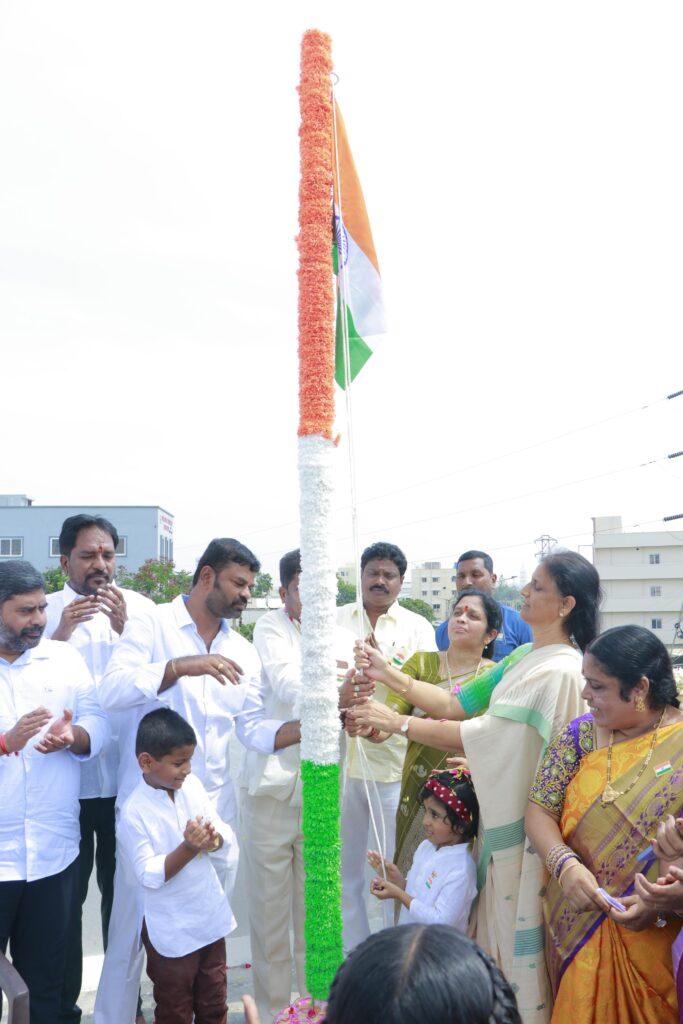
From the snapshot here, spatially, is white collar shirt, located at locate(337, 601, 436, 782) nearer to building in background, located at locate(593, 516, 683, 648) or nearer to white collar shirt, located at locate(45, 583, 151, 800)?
white collar shirt, located at locate(45, 583, 151, 800)

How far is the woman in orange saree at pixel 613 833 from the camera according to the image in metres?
2.68

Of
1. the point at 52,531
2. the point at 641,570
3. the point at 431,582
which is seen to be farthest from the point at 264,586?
the point at 431,582

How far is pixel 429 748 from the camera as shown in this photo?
401cm

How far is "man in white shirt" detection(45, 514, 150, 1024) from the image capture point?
388cm

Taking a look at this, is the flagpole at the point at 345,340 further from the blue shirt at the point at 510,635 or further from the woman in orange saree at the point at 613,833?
the blue shirt at the point at 510,635

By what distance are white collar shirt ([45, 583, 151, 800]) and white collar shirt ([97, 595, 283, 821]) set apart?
17 centimetres

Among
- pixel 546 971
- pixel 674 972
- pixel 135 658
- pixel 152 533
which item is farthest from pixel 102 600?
pixel 152 533

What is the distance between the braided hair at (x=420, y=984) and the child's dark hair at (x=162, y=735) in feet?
7.42

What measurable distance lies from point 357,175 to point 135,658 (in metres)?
2.15

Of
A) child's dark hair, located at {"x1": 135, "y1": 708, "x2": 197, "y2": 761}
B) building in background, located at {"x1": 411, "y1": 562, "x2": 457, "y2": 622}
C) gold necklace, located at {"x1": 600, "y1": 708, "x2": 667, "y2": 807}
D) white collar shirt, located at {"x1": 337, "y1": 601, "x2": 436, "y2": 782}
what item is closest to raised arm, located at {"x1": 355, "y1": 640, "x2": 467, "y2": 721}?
white collar shirt, located at {"x1": 337, "y1": 601, "x2": 436, "y2": 782}

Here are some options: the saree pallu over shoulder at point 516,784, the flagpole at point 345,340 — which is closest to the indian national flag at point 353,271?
the flagpole at point 345,340

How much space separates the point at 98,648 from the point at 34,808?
101 centimetres

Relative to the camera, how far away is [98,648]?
14.1 feet

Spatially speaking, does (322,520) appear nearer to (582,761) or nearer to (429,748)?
(582,761)
